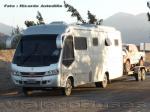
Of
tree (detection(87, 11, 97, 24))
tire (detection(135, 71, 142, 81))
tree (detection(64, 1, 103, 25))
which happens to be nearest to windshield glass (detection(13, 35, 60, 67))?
tire (detection(135, 71, 142, 81))

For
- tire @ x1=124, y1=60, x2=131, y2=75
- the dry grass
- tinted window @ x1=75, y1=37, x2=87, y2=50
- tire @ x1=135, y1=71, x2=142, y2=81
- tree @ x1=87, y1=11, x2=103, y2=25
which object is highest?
tree @ x1=87, y1=11, x2=103, y2=25

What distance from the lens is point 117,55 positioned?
28438 mm

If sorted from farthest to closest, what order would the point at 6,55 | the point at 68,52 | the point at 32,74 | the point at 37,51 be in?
the point at 6,55, the point at 68,52, the point at 37,51, the point at 32,74

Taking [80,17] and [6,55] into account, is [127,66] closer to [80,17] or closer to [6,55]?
[6,55]

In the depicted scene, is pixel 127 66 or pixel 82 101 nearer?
pixel 82 101

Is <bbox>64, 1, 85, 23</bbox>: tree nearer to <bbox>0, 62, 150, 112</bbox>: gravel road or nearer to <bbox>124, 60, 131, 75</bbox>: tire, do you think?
<bbox>124, 60, 131, 75</bbox>: tire

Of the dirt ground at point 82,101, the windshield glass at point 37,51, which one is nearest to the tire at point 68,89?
the dirt ground at point 82,101

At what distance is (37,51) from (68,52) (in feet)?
4.20

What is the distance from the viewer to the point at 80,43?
2348cm

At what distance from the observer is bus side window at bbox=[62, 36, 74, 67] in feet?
71.8

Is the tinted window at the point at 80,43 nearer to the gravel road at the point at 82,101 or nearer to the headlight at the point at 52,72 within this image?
the gravel road at the point at 82,101

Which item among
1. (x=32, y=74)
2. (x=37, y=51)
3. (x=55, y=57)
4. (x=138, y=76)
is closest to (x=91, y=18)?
(x=138, y=76)

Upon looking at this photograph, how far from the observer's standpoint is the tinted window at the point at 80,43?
75.9 ft

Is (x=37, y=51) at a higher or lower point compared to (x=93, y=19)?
lower
